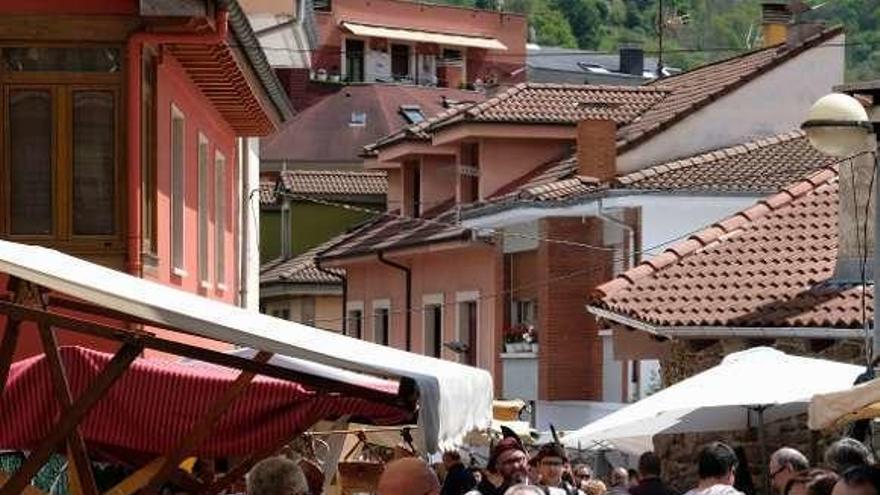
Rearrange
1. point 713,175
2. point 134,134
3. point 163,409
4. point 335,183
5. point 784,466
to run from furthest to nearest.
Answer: point 335,183
point 713,175
point 134,134
point 784,466
point 163,409

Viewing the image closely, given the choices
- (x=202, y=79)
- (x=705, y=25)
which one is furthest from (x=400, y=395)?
(x=705, y=25)

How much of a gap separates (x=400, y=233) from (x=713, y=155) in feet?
35.4

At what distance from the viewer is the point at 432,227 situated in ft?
160

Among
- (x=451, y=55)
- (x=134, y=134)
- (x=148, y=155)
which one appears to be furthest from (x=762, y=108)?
(x=451, y=55)

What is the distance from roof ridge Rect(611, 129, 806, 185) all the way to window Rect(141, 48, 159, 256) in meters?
18.6

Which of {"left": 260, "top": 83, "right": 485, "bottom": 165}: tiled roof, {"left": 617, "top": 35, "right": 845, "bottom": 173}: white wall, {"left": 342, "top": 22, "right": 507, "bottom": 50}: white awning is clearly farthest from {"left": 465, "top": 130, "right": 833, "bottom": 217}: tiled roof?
{"left": 342, "top": 22, "right": 507, "bottom": 50}: white awning

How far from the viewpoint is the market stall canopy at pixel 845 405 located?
43.7 ft

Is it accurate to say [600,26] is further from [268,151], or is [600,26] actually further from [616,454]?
[616,454]

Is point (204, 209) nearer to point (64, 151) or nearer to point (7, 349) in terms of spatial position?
point (64, 151)

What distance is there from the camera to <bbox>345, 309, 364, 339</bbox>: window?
179 ft

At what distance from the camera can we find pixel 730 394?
742 inches

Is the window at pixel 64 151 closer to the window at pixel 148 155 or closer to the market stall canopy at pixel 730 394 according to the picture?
the window at pixel 148 155

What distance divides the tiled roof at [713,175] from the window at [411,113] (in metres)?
31.8

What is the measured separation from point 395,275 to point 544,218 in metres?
10.2
